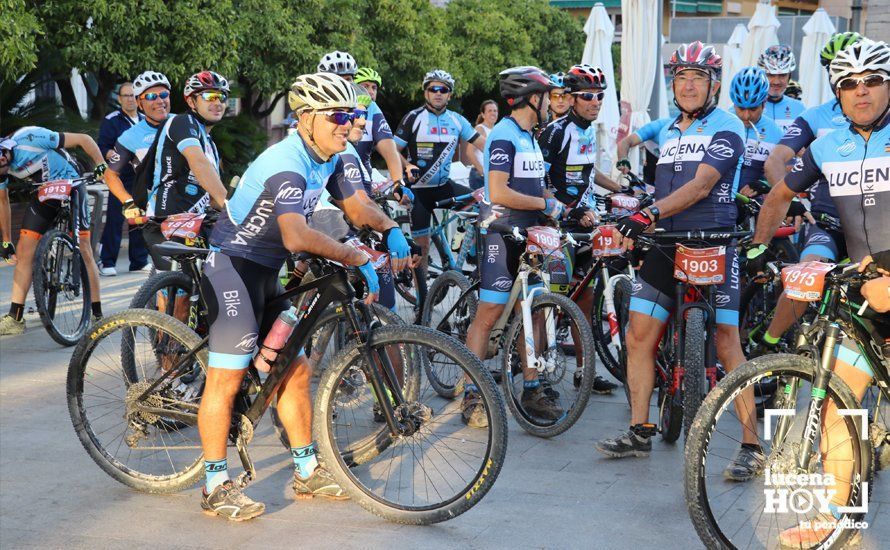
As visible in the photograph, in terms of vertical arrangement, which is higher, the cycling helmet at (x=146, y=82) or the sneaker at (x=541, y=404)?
the cycling helmet at (x=146, y=82)

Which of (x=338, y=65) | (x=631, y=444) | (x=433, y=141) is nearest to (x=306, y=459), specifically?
(x=631, y=444)

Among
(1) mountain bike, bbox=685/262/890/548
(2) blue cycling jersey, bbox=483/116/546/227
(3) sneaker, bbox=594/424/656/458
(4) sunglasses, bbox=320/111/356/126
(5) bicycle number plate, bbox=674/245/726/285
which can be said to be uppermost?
(4) sunglasses, bbox=320/111/356/126

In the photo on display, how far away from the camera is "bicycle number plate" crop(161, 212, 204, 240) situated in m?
6.56

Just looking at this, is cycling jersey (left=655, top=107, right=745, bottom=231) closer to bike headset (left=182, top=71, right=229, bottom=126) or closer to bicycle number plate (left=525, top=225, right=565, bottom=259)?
bicycle number plate (left=525, top=225, right=565, bottom=259)

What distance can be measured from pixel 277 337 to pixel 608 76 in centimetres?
921

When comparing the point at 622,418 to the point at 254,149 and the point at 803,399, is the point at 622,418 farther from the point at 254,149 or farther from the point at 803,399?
the point at 254,149

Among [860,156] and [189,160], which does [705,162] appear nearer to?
[860,156]

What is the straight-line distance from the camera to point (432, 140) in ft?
32.9

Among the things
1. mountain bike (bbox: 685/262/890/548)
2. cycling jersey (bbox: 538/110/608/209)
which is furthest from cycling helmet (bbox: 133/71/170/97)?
mountain bike (bbox: 685/262/890/548)

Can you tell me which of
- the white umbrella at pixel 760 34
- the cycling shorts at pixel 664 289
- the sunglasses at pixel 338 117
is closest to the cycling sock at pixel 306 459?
the sunglasses at pixel 338 117

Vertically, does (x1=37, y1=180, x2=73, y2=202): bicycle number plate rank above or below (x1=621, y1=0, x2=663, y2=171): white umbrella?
below

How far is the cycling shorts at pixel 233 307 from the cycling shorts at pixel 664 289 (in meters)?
1.99

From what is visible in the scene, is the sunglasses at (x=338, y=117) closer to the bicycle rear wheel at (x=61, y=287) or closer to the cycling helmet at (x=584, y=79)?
the cycling helmet at (x=584, y=79)

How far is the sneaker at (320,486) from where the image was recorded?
5.22 metres
